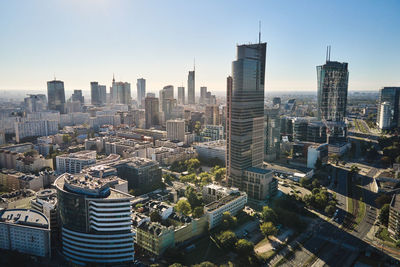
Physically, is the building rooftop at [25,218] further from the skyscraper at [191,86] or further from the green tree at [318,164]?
the skyscraper at [191,86]

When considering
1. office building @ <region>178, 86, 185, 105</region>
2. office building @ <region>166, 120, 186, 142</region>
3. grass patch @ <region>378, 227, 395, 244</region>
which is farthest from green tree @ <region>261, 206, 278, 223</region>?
office building @ <region>178, 86, 185, 105</region>

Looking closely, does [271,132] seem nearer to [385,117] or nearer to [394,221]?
[394,221]

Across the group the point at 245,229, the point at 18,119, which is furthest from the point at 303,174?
the point at 18,119

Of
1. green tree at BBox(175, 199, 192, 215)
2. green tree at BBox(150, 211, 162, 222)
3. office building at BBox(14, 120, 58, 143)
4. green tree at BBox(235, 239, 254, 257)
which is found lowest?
green tree at BBox(235, 239, 254, 257)

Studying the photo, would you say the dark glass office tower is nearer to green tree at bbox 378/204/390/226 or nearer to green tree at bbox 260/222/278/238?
green tree at bbox 260/222/278/238

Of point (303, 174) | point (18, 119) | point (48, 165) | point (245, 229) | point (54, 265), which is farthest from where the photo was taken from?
point (18, 119)

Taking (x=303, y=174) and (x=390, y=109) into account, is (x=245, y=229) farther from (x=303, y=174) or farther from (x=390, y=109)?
(x=390, y=109)
